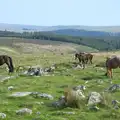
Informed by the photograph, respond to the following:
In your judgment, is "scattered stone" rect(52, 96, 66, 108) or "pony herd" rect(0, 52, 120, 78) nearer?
"scattered stone" rect(52, 96, 66, 108)

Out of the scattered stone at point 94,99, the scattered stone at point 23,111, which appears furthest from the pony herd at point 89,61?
the scattered stone at point 23,111

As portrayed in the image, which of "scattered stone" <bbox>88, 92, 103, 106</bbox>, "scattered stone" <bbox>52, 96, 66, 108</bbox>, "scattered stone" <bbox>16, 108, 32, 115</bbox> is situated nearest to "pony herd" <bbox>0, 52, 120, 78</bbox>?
"scattered stone" <bbox>88, 92, 103, 106</bbox>

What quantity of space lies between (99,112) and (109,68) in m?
14.7

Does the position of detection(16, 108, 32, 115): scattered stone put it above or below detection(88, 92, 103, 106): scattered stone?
below

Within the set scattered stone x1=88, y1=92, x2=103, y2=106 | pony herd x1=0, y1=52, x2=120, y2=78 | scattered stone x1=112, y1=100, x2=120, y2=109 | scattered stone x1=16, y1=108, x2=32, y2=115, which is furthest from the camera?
pony herd x1=0, y1=52, x2=120, y2=78

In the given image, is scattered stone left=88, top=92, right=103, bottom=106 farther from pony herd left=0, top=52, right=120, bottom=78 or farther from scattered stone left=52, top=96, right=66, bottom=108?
pony herd left=0, top=52, right=120, bottom=78

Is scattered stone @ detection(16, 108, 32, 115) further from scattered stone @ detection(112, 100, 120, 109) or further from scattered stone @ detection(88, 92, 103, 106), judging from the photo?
scattered stone @ detection(112, 100, 120, 109)

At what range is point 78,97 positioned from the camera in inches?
629

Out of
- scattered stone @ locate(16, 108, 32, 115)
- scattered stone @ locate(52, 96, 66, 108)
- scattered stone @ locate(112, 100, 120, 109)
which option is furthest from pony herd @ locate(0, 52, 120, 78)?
scattered stone @ locate(16, 108, 32, 115)

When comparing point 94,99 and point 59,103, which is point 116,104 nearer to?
point 94,99

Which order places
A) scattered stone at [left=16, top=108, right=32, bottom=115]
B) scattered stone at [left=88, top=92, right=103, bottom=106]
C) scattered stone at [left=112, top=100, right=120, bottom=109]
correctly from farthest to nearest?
scattered stone at [left=88, top=92, right=103, bottom=106] → scattered stone at [left=112, top=100, right=120, bottom=109] → scattered stone at [left=16, top=108, right=32, bottom=115]

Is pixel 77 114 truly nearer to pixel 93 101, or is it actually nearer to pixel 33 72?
pixel 93 101

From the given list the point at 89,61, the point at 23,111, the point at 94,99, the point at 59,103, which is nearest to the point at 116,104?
the point at 94,99

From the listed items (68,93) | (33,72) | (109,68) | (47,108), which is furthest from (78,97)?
(33,72)
